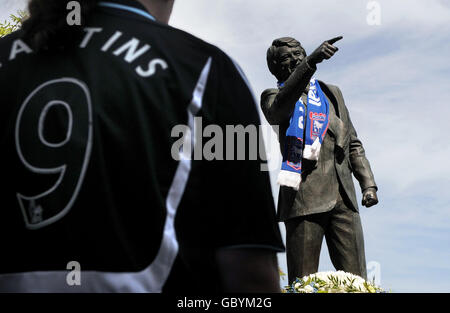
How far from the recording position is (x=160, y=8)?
54.4 inches

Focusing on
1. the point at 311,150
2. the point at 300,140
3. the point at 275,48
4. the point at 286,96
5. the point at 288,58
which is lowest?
the point at 311,150

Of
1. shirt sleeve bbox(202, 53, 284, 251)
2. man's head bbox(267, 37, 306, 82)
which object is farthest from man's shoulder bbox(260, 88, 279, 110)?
shirt sleeve bbox(202, 53, 284, 251)

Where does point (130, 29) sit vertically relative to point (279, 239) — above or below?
above

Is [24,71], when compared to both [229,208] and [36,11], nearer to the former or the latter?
[36,11]

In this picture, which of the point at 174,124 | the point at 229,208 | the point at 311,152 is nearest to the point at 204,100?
the point at 174,124

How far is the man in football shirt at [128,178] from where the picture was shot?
3.90 ft

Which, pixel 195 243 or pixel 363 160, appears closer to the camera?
pixel 195 243

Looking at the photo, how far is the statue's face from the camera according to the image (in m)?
6.25

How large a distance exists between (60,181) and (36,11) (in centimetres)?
43

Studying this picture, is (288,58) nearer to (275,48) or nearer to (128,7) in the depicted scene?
(275,48)

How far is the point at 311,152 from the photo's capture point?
6.04 meters

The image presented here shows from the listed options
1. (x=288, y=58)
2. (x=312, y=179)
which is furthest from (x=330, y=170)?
(x=288, y=58)

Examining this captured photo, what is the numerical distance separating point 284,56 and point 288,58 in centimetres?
5

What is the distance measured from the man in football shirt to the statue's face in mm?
5034
